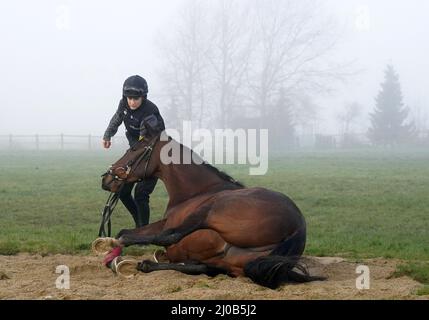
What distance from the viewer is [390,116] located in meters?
74.4

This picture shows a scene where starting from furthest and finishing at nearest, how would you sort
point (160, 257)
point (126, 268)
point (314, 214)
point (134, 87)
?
1. point (314, 214)
2. point (134, 87)
3. point (160, 257)
4. point (126, 268)

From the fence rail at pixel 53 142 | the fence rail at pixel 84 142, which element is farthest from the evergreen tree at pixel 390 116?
the fence rail at pixel 53 142

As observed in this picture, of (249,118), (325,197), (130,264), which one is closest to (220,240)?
(130,264)

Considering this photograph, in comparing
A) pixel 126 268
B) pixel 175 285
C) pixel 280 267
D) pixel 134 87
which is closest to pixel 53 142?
pixel 134 87

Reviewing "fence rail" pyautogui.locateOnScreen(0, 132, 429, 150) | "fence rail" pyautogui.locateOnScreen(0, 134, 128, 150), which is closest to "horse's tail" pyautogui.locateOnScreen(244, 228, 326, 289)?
"fence rail" pyautogui.locateOnScreen(0, 132, 429, 150)

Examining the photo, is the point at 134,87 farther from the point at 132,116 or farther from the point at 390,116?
the point at 390,116

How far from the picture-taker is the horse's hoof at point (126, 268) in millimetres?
6160

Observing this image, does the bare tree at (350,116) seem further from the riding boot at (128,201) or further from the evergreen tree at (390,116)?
the riding boot at (128,201)

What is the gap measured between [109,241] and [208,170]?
1237 millimetres

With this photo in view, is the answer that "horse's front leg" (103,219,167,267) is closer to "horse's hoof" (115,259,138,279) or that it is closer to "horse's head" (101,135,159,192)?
"horse's hoof" (115,259,138,279)

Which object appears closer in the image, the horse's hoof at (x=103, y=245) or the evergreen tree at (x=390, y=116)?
the horse's hoof at (x=103, y=245)

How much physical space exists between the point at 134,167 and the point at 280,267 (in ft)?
6.62

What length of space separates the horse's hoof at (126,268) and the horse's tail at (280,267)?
3.63 ft
